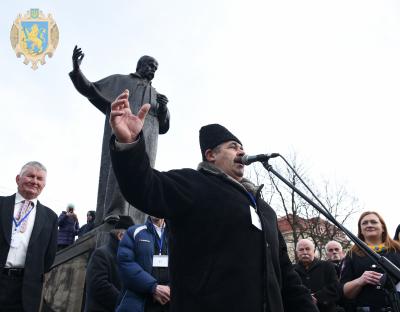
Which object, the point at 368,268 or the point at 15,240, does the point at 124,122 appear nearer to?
the point at 15,240

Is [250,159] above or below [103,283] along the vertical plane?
above

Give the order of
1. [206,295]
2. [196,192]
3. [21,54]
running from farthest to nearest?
[21,54] < [196,192] < [206,295]

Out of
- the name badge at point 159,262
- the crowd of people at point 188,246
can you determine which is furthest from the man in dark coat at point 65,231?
the name badge at point 159,262

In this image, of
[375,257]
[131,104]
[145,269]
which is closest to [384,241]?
[375,257]

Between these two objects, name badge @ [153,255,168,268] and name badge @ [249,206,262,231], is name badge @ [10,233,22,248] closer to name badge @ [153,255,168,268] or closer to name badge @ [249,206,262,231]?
name badge @ [153,255,168,268]

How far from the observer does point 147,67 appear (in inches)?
315

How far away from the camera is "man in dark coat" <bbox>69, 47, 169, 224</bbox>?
7180mm

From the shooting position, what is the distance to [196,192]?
254 cm

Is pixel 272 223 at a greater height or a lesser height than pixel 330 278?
greater

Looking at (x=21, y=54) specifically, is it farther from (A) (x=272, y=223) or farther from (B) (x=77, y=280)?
(A) (x=272, y=223)

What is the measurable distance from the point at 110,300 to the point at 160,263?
809 mm

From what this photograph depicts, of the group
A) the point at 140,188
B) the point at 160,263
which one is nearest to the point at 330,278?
the point at 160,263

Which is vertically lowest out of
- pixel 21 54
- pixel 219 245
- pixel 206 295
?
pixel 206 295

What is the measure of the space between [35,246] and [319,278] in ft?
11.3
